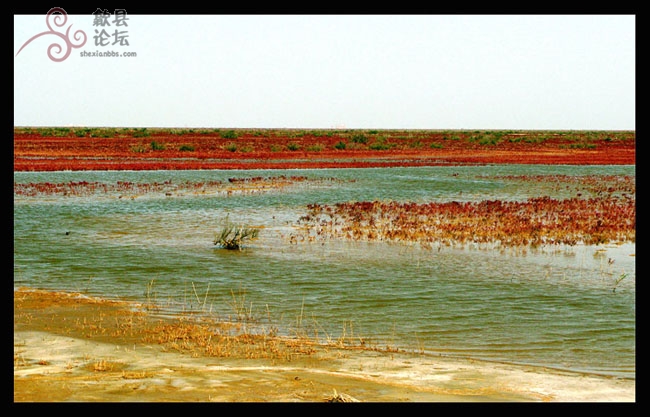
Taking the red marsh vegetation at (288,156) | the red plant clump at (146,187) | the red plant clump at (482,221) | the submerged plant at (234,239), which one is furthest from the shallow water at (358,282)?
the red marsh vegetation at (288,156)

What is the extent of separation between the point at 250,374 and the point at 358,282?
6.75 m

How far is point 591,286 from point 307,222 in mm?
11404

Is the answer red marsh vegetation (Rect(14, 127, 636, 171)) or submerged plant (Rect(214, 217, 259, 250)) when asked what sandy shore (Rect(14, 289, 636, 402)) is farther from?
red marsh vegetation (Rect(14, 127, 636, 171))

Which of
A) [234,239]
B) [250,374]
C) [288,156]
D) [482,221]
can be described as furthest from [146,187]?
[250,374]

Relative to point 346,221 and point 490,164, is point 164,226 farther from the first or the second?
point 490,164

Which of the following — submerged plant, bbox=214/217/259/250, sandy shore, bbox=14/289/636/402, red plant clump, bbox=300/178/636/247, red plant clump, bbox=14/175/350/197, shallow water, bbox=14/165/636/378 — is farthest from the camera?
red plant clump, bbox=14/175/350/197

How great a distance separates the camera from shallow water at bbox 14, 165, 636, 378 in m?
11.2

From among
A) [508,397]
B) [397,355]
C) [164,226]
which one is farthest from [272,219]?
[508,397]

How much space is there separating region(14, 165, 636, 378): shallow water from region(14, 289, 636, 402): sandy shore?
0.98 meters

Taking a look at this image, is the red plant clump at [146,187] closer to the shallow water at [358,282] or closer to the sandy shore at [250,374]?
the shallow water at [358,282]

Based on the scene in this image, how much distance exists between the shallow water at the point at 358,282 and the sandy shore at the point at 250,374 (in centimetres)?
98

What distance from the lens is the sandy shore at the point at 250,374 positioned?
25.4ft

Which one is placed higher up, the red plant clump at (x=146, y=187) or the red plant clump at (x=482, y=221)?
the red plant clump at (x=146, y=187)

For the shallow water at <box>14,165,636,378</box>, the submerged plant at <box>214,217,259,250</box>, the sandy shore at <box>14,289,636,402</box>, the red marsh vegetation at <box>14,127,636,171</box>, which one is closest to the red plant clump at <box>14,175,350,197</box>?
the shallow water at <box>14,165,636,378</box>
